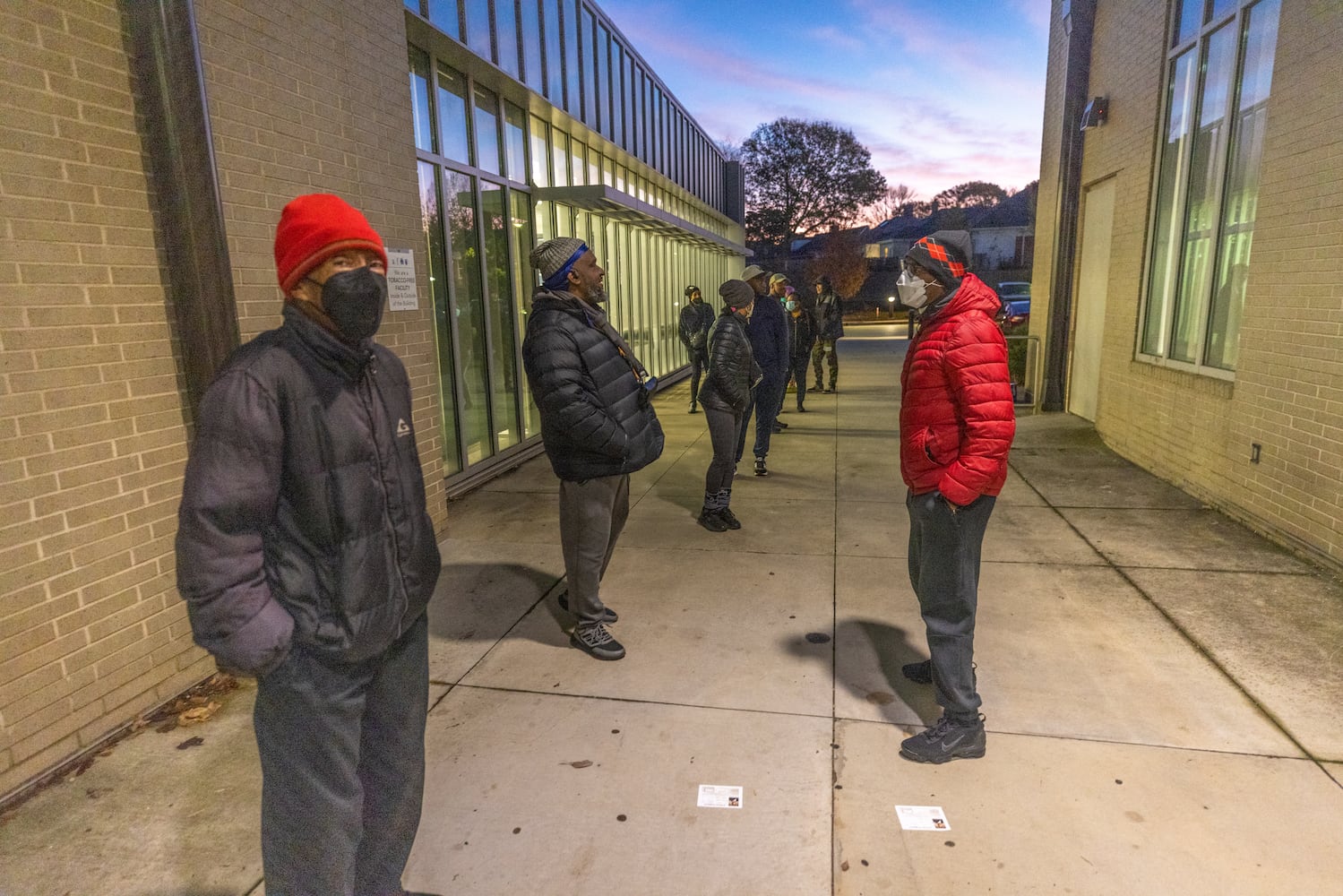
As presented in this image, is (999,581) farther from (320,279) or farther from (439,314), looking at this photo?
(439,314)

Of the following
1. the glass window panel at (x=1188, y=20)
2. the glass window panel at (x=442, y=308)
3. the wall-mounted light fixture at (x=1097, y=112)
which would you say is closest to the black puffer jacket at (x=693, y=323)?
the glass window panel at (x=442, y=308)

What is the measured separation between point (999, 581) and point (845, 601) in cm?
101

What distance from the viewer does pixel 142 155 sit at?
3207 millimetres

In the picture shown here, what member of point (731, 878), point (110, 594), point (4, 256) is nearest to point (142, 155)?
point (4, 256)

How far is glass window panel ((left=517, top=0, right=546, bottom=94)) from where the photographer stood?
8.27m

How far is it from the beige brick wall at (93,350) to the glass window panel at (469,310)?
313cm

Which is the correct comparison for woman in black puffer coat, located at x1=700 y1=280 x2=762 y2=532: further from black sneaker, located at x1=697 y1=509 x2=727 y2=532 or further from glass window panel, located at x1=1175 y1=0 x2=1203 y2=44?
glass window panel, located at x1=1175 y1=0 x2=1203 y2=44

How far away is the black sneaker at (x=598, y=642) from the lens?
3.74 metres

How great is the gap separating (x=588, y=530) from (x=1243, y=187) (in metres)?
6.12

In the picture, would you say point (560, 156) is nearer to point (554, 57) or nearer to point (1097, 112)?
point (554, 57)

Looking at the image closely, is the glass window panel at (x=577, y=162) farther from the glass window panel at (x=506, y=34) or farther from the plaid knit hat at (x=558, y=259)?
the plaid knit hat at (x=558, y=259)

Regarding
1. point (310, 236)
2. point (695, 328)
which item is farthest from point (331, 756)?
point (695, 328)

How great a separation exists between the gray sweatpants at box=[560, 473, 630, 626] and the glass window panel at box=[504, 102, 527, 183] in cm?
563

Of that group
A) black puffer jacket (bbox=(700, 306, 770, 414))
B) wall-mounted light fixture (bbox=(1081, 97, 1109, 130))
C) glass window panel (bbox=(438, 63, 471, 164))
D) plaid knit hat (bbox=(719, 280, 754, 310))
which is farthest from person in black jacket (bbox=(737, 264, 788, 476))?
wall-mounted light fixture (bbox=(1081, 97, 1109, 130))
